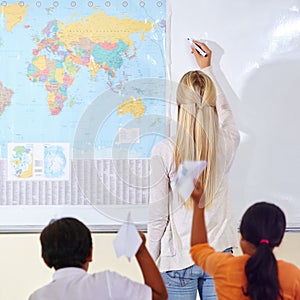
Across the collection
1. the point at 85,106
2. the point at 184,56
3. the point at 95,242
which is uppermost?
the point at 184,56

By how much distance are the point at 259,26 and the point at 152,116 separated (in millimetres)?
525

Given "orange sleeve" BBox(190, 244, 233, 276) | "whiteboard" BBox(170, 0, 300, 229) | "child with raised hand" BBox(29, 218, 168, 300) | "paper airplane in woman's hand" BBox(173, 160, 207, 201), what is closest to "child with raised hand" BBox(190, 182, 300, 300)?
"orange sleeve" BBox(190, 244, 233, 276)

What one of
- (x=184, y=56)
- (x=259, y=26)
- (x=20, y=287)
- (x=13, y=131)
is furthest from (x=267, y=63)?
(x=20, y=287)

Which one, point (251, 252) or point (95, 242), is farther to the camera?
point (95, 242)

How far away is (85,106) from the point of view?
2.71 m

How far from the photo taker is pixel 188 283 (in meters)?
2.27

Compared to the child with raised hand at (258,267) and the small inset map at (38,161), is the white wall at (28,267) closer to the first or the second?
the small inset map at (38,161)

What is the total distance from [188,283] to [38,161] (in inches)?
30.7

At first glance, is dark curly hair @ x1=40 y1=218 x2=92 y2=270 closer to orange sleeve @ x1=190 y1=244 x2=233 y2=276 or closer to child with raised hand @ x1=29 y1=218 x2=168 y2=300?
child with raised hand @ x1=29 y1=218 x2=168 y2=300

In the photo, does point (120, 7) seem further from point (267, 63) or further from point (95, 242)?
point (95, 242)

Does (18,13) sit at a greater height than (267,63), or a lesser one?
greater

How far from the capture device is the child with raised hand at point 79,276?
173cm

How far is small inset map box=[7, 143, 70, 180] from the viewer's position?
8.85 ft

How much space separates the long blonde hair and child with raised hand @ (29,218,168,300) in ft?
1.47
